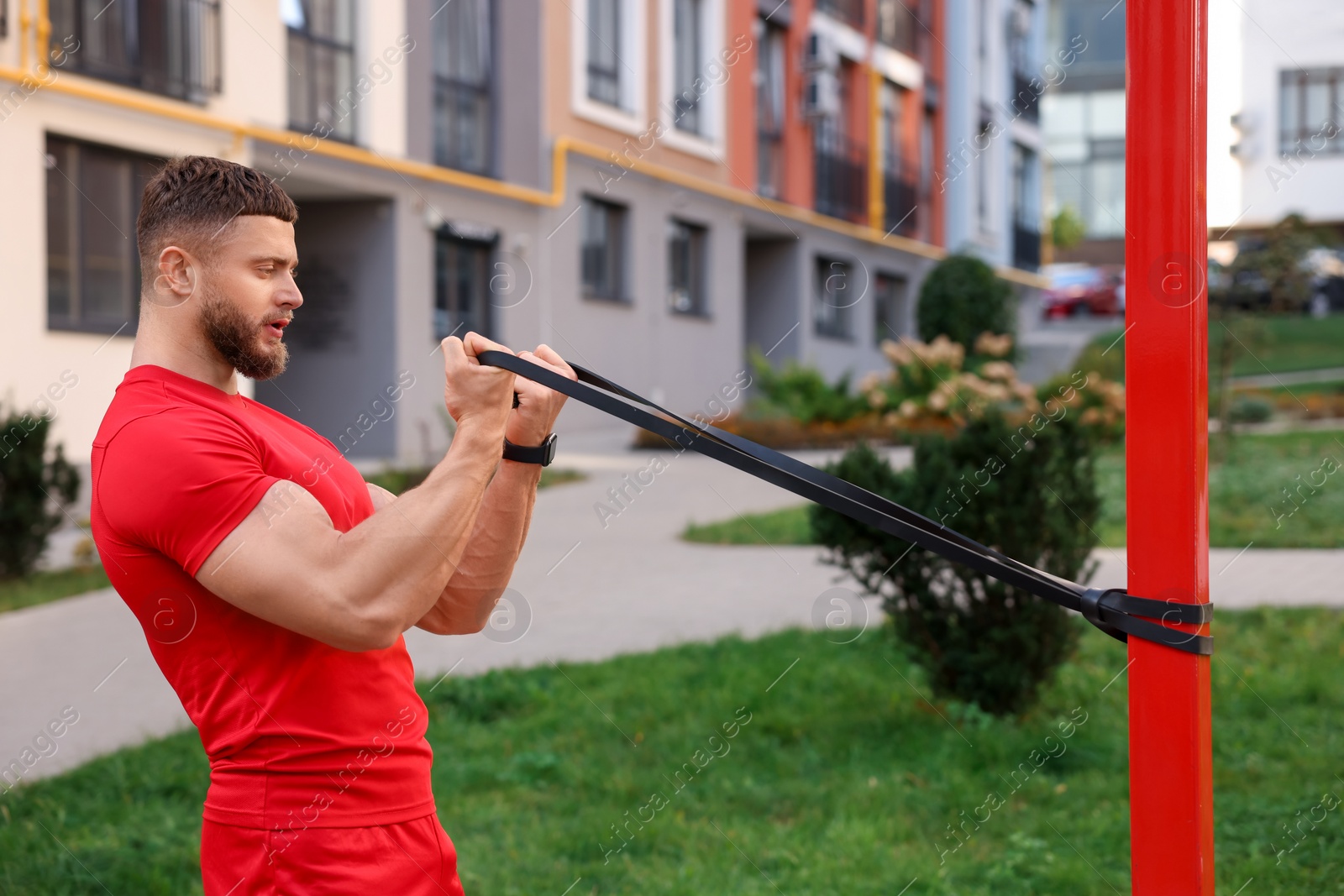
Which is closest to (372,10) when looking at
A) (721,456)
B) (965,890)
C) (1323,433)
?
(1323,433)

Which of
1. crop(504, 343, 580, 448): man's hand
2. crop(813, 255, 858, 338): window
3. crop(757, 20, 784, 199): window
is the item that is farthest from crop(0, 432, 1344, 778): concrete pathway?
crop(813, 255, 858, 338): window

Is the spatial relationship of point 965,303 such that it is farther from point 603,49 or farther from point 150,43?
point 150,43

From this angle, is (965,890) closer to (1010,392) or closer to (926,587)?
(926,587)

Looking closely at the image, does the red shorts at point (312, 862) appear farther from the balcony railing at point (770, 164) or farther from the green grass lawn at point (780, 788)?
the balcony railing at point (770, 164)

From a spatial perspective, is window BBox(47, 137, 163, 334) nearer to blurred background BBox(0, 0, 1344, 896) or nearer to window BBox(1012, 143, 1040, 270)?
blurred background BBox(0, 0, 1344, 896)

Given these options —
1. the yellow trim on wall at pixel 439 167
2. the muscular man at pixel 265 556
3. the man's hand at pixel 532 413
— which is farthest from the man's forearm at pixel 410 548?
the yellow trim on wall at pixel 439 167

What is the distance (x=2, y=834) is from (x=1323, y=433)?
16346 millimetres

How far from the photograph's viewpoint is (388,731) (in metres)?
1.97

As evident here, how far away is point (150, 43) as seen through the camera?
44.9ft

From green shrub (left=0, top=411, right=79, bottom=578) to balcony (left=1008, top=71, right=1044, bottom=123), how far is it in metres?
28.5

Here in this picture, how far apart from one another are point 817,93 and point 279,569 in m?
24.2

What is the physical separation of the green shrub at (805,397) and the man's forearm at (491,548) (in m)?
16.0

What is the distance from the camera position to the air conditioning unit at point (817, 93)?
80.8ft

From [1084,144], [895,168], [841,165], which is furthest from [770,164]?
[1084,144]
